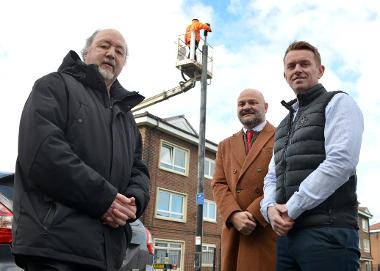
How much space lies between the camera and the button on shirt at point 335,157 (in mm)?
Answer: 2301

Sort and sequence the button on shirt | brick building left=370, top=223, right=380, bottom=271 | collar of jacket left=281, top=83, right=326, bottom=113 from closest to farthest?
the button on shirt, collar of jacket left=281, top=83, right=326, bottom=113, brick building left=370, top=223, right=380, bottom=271

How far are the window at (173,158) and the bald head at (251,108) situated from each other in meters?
17.5

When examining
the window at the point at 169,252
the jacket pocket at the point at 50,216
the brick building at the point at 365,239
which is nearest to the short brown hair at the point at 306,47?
the jacket pocket at the point at 50,216

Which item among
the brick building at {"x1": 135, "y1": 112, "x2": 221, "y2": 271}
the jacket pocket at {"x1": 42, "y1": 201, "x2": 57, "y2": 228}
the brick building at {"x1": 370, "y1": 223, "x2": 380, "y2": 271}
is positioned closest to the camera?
the jacket pocket at {"x1": 42, "y1": 201, "x2": 57, "y2": 228}

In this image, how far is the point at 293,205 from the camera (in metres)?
2.38

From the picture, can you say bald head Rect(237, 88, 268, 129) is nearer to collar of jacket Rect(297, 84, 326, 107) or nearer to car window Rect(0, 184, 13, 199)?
collar of jacket Rect(297, 84, 326, 107)

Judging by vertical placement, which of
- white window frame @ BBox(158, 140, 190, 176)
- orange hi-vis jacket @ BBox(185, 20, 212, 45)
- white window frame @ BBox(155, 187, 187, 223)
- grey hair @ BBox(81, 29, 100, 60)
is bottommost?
grey hair @ BBox(81, 29, 100, 60)

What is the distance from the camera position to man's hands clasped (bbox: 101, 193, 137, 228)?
6.70ft

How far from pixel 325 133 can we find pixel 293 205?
1.56 feet

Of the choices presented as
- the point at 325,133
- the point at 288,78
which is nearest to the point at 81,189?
the point at 325,133

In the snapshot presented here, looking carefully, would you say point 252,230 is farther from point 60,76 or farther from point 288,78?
point 60,76

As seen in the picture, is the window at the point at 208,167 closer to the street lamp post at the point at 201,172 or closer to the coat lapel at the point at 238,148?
the street lamp post at the point at 201,172

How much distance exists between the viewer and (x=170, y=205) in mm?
21297

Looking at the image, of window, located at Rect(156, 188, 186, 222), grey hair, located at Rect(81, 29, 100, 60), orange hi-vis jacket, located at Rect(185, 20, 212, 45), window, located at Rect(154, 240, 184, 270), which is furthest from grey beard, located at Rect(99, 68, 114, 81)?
window, located at Rect(156, 188, 186, 222)
